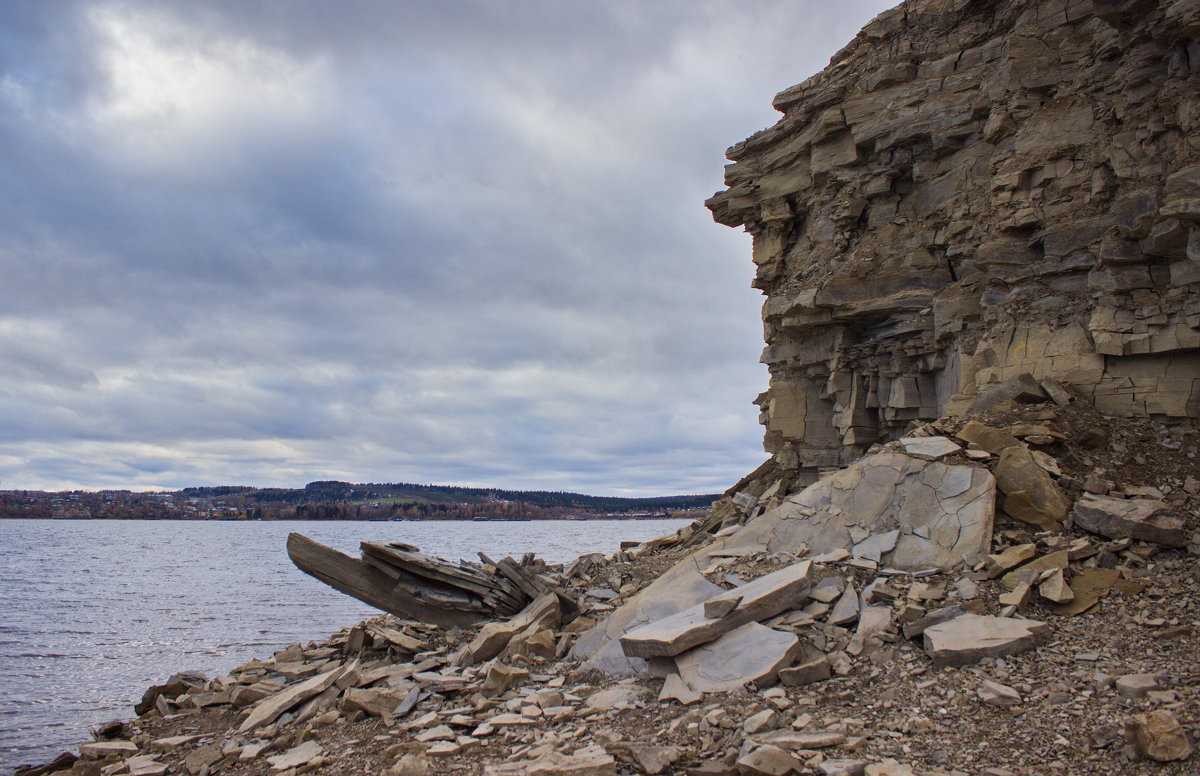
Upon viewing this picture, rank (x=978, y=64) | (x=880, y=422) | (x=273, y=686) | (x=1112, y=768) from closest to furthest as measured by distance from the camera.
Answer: (x=1112, y=768) < (x=273, y=686) < (x=978, y=64) < (x=880, y=422)

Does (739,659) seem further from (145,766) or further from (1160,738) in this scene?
(145,766)

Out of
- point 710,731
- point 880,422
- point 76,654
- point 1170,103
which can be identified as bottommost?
point 76,654

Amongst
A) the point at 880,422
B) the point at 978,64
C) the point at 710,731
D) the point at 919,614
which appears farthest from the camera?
the point at 880,422

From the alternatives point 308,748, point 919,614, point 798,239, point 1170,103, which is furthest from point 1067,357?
point 308,748

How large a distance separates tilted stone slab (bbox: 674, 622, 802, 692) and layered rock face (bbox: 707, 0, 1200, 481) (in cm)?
869

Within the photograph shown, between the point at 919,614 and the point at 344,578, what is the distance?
11.1 metres

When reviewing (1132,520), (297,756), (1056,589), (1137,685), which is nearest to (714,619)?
(1056,589)

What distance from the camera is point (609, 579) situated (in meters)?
17.1

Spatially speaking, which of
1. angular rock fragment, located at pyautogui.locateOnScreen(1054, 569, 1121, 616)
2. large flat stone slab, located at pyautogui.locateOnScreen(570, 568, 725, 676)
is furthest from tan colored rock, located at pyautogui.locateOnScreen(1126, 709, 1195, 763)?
Answer: large flat stone slab, located at pyautogui.locateOnScreen(570, 568, 725, 676)

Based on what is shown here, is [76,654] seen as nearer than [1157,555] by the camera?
No

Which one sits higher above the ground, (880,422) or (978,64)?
(978,64)

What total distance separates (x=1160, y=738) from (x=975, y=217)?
1342 centimetres

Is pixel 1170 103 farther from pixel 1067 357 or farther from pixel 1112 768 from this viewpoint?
pixel 1112 768

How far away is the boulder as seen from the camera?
9.09 m
